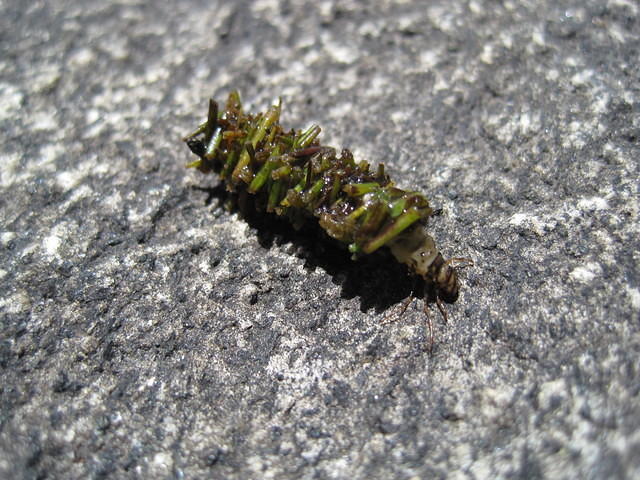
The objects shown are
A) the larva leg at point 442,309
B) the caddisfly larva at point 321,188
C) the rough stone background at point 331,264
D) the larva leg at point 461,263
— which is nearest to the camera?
the rough stone background at point 331,264

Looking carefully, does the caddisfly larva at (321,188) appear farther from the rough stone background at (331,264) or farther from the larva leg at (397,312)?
the rough stone background at (331,264)

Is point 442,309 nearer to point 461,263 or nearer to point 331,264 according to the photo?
point 461,263

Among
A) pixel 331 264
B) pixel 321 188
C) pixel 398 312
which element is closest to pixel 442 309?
pixel 398 312

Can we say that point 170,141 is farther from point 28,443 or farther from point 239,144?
point 28,443

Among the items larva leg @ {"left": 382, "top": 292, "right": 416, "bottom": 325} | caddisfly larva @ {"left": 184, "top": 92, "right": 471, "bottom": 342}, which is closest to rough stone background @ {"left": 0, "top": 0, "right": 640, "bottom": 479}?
larva leg @ {"left": 382, "top": 292, "right": 416, "bottom": 325}

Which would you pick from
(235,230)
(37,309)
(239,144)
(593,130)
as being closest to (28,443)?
(37,309)

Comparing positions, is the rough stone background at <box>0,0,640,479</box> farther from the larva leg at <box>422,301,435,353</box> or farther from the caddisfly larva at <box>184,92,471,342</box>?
the caddisfly larva at <box>184,92,471,342</box>

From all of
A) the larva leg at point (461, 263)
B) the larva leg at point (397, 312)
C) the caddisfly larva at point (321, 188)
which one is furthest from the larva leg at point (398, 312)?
the larva leg at point (461, 263)
